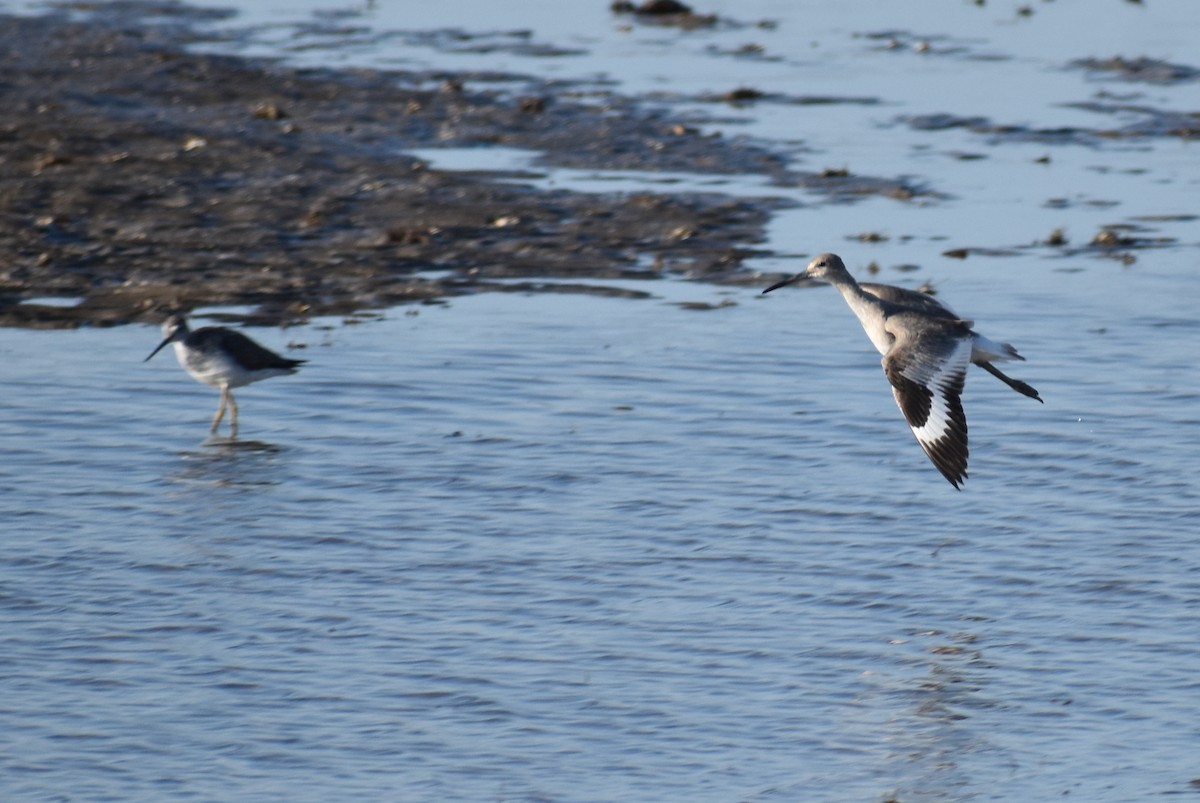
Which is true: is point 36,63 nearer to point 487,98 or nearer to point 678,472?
point 487,98

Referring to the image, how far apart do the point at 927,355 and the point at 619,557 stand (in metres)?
1.75

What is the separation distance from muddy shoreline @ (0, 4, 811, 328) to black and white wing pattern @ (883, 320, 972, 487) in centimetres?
521

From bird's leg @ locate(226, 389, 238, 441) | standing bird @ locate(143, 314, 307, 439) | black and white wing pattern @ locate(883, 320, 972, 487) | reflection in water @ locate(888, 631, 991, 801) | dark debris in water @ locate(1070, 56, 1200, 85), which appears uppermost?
black and white wing pattern @ locate(883, 320, 972, 487)

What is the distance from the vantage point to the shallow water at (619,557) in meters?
6.68

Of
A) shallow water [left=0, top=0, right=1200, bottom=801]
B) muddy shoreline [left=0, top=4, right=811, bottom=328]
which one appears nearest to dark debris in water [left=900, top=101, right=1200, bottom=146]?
muddy shoreline [left=0, top=4, right=811, bottom=328]

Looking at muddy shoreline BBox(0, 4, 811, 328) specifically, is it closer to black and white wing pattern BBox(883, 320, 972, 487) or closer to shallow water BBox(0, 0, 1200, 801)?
shallow water BBox(0, 0, 1200, 801)

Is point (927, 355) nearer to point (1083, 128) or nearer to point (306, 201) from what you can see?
point (306, 201)

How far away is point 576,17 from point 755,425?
19.1 metres

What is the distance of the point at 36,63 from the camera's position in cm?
2250

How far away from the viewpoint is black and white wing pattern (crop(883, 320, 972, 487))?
8549 millimetres

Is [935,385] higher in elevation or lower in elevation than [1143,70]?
higher

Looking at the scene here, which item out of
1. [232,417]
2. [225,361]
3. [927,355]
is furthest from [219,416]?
[927,355]

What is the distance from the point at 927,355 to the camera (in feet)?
Answer: 30.2

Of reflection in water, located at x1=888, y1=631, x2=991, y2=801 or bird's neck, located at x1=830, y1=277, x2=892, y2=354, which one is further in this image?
bird's neck, located at x1=830, y1=277, x2=892, y2=354
